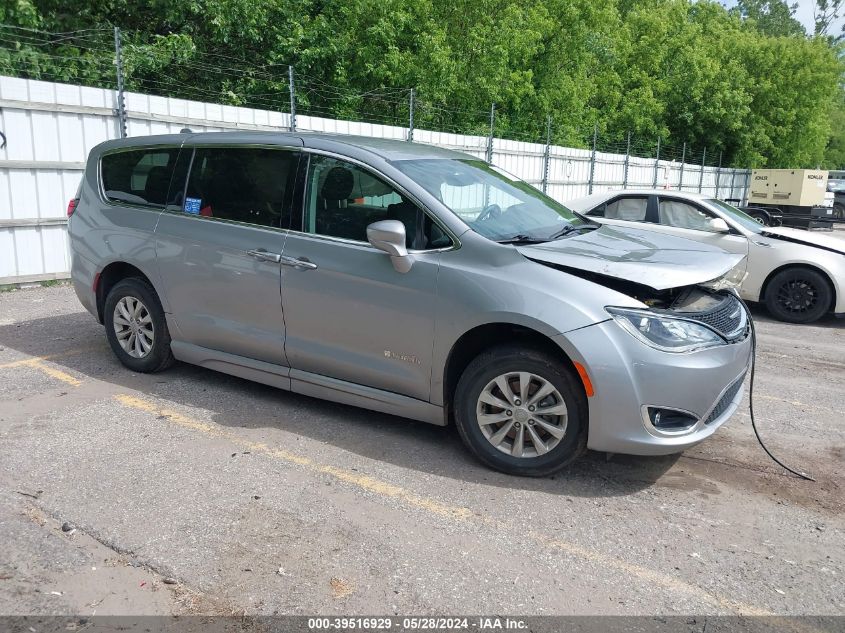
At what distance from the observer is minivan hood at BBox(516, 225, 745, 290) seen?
12.9ft

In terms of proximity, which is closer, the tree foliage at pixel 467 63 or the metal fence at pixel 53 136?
the metal fence at pixel 53 136

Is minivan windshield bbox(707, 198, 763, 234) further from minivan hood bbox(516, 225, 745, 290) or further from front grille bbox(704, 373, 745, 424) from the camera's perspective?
front grille bbox(704, 373, 745, 424)

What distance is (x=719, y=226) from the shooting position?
9.21 meters

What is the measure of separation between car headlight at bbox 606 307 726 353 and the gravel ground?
855mm

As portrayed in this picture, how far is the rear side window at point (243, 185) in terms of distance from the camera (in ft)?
16.0

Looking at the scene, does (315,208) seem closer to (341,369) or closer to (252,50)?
(341,369)

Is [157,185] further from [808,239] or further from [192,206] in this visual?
[808,239]

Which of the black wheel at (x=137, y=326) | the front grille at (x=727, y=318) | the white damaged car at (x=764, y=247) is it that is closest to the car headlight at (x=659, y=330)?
the front grille at (x=727, y=318)

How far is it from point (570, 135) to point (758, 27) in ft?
210

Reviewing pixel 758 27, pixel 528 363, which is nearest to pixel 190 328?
pixel 528 363

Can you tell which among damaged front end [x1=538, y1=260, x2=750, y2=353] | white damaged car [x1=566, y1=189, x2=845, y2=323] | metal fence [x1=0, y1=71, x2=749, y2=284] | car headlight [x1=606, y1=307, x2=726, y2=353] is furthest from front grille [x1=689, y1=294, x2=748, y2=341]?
metal fence [x1=0, y1=71, x2=749, y2=284]

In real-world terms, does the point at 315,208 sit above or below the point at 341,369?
above

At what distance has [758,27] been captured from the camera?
75625mm

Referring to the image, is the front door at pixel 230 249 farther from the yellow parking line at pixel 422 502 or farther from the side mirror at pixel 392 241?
the side mirror at pixel 392 241
